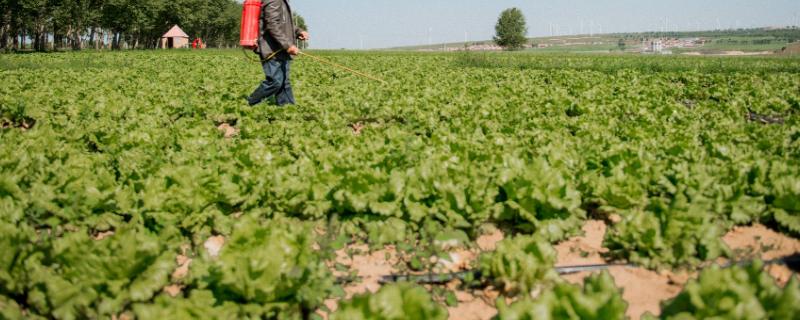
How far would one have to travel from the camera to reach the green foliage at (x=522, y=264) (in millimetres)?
3244

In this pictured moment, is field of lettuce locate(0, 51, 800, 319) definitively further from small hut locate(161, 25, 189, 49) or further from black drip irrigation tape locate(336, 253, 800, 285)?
small hut locate(161, 25, 189, 49)

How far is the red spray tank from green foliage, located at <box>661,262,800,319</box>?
7789mm

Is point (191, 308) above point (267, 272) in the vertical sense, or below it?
below

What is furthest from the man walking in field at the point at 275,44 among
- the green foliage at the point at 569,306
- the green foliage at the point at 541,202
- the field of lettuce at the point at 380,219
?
the green foliage at the point at 569,306

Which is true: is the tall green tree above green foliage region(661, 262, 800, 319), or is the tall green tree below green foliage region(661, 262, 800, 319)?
above

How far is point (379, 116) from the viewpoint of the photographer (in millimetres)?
9352

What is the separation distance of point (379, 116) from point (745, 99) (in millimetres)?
8523

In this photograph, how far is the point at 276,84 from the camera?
29.9 feet

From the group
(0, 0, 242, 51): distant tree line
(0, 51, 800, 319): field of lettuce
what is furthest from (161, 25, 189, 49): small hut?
(0, 51, 800, 319): field of lettuce

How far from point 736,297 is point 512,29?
140423 millimetres

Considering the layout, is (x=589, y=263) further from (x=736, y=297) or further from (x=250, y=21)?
(x=250, y=21)

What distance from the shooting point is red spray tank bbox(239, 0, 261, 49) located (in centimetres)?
867

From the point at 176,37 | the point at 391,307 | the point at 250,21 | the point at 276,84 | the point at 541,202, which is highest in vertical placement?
the point at 176,37

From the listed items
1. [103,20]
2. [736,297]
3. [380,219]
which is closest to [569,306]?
[736,297]
